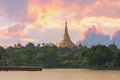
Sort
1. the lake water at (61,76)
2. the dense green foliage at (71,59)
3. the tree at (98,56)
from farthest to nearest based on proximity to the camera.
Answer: the dense green foliage at (71,59) → the tree at (98,56) → the lake water at (61,76)

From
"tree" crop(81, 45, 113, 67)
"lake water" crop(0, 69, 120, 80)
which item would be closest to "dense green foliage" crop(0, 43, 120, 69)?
"tree" crop(81, 45, 113, 67)

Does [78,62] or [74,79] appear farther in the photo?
[78,62]

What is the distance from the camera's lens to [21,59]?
156 m

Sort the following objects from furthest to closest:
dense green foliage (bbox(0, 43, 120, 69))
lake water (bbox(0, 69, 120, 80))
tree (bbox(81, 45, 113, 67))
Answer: dense green foliage (bbox(0, 43, 120, 69)) < tree (bbox(81, 45, 113, 67)) < lake water (bbox(0, 69, 120, 80))

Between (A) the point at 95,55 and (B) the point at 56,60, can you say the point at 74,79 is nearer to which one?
(A) the point at 95,55

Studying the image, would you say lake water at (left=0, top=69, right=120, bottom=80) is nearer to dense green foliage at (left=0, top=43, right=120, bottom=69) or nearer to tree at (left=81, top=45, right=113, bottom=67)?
tree at (left=81, top=45, right=113, bottom=67)

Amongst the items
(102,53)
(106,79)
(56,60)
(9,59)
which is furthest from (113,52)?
(106,79)

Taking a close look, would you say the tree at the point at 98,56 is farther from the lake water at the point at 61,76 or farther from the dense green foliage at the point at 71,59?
the lake water at the point at 61,76

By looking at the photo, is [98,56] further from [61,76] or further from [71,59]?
[61,76]

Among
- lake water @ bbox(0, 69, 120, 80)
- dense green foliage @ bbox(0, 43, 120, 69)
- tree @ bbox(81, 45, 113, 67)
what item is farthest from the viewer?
dense green foliage @ bbox(0, 43, 120, 69)

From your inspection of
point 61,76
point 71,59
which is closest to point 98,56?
point 71,59

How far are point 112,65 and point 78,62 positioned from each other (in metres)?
14.9

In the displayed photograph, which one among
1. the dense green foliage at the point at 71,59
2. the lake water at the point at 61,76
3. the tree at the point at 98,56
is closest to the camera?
the lake water at the point at 61,76

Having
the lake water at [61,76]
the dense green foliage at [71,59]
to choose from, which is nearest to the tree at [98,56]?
the dense green foliage at [71,59]
